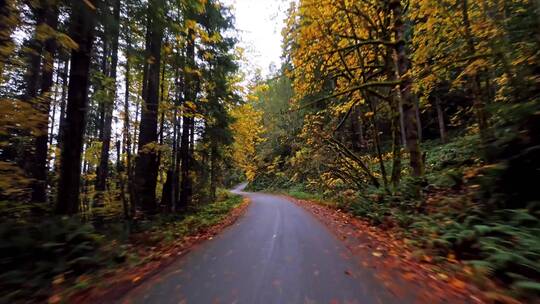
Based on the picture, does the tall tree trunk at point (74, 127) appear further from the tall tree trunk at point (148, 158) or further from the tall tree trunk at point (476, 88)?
the tall tree trunk at point (476, 88)

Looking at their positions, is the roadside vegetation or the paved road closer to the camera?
the paved road

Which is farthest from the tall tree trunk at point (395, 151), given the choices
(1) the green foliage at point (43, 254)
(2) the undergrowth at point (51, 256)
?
(1) the green foliage at point (43, 254)

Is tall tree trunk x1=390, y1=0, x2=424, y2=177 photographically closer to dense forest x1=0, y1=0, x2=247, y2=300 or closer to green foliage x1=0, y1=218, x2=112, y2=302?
dense forest x1=0, y1=0, x2=247, y2=300

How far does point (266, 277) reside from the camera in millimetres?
4703

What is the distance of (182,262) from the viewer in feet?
19.1

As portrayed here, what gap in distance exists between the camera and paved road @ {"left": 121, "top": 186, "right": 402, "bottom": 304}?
155 inches

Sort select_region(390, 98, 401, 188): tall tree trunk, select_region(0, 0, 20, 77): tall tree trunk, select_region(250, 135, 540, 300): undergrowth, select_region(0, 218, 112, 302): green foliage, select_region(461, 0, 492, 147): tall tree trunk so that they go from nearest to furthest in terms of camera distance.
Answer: select_region(250, 135, 540, 300): undergrowth
select_region(0, 218, 112, 302): green foliage
select_region(0, 0, 20, 77): tall tree trunk
select_region(461, 0, 492, 147): tall tree trunk
select_region(390, 98, 401, 188): tall tree trunk

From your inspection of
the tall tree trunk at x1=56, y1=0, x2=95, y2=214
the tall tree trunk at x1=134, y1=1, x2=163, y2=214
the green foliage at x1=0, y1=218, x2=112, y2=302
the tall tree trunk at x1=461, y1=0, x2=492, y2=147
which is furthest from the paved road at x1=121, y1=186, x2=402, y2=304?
the tall tree trunk at x1=134, y1=1, x2=163, y2=214

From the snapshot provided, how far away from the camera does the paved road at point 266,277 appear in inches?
155

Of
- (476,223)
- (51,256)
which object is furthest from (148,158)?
(476,223)

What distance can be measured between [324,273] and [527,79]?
16.9 feet

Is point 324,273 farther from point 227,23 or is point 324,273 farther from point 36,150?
point 227,23

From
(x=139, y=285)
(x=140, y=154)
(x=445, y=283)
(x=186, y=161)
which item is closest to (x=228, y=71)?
(x=186, y=161)

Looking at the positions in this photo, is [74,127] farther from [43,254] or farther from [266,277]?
[266,277]
